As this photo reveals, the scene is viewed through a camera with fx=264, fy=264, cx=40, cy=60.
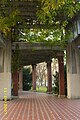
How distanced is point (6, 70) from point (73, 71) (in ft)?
15.6

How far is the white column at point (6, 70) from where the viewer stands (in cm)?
1814

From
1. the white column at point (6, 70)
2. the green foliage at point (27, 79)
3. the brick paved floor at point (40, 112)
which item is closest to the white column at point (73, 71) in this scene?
the white column at point (6, 70)

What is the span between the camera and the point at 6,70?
18.4m

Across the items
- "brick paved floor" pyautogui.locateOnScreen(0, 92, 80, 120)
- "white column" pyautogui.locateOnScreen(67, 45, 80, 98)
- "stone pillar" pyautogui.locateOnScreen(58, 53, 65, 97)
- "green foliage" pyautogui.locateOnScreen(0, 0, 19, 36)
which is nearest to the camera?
"green foliage" pyautogui.locateOnScreen(0, 0, 19, 36)

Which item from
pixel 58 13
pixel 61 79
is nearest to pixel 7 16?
pixel 58 13

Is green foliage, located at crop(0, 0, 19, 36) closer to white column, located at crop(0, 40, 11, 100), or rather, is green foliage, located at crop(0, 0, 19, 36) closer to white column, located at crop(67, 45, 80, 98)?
white column, located at crop(0, 40, 11, 100)

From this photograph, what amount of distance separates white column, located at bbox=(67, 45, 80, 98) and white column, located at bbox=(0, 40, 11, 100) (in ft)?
14.0

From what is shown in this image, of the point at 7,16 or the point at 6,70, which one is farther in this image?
the point at 6,70

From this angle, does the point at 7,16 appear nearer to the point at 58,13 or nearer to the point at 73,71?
the point at 58,13

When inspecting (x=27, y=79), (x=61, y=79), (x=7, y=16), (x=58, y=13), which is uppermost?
(x=58, y=13)

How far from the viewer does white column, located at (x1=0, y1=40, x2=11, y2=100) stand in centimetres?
1814

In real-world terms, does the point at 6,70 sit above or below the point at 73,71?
above

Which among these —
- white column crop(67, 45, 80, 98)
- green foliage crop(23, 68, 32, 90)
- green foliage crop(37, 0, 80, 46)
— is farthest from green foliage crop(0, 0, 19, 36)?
green foliage crop(23, 68, 32, 90)

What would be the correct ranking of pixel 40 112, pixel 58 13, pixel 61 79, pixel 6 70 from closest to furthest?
pixel 58 13, pixel 40 112, pixel 6 70, pixel 61 79
